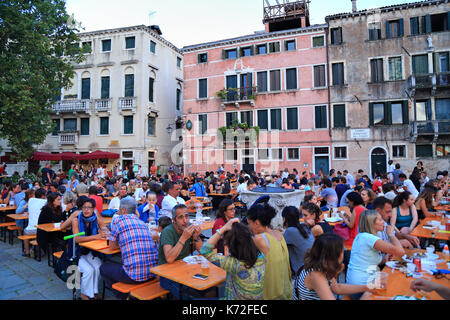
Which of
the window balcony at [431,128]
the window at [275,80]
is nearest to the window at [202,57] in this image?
the window at [275,80]

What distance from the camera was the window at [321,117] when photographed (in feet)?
70.5

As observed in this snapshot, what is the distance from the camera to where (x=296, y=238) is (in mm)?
3863

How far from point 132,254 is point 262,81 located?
21.3m

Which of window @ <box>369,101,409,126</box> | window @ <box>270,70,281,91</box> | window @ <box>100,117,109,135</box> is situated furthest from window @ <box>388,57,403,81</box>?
window @ <box>100,117,109,135</box>

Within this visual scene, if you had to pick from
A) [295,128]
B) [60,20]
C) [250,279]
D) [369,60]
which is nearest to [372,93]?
[369,60]

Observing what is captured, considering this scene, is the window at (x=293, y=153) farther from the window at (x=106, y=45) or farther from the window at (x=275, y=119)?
the window at (x=106, y=45)

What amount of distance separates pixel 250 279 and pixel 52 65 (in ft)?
54.0

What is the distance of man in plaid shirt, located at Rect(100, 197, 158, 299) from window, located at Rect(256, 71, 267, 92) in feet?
68.0

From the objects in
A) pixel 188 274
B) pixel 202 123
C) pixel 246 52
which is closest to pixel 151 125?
pixel 202 123

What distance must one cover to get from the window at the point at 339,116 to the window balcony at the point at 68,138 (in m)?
21.6

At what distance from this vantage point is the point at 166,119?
91.7ft

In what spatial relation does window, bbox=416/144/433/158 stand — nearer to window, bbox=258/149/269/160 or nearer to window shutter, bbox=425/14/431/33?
window shutter, bbox=425/14/431/33
